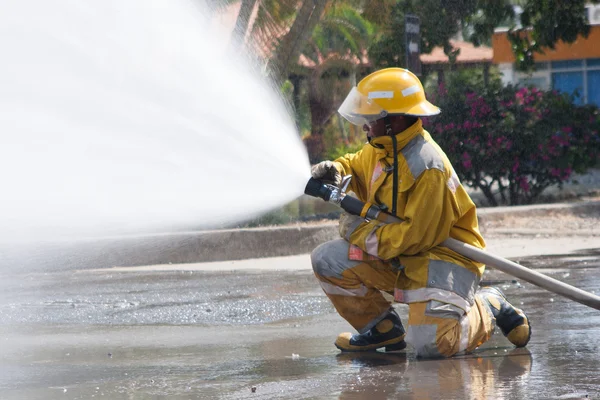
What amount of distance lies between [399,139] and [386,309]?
0.84 metres

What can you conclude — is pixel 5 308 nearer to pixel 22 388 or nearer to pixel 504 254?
pixel 22 388

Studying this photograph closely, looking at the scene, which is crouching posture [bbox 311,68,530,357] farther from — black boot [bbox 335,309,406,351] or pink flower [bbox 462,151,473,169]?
pink flower [bbox 462,151,473,169]

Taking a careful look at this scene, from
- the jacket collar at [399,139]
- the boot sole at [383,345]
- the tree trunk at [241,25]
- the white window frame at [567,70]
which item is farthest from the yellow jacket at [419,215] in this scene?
the white window frame at [567,70]

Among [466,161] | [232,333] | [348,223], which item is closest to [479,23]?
[466,161]

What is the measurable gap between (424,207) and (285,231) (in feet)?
17.5

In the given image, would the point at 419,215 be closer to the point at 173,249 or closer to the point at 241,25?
the point at 173,249

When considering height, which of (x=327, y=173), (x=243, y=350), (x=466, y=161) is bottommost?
(x=243, y=350)

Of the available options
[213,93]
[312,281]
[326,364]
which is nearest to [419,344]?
[326,364]

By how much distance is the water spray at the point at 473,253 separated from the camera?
4.86 metres

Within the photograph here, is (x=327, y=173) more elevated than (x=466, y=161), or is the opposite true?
(x=466, y=161)

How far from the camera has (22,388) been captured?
4.46m

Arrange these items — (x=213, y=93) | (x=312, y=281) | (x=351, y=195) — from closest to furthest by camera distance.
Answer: (x=351, y=195), (x=213, y=93), (x=312, y=281)

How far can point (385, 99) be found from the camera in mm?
4988

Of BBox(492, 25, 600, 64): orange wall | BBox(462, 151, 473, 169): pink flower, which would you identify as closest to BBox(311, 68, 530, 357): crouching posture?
BBox(462, 151, 473, 169): pink flower
